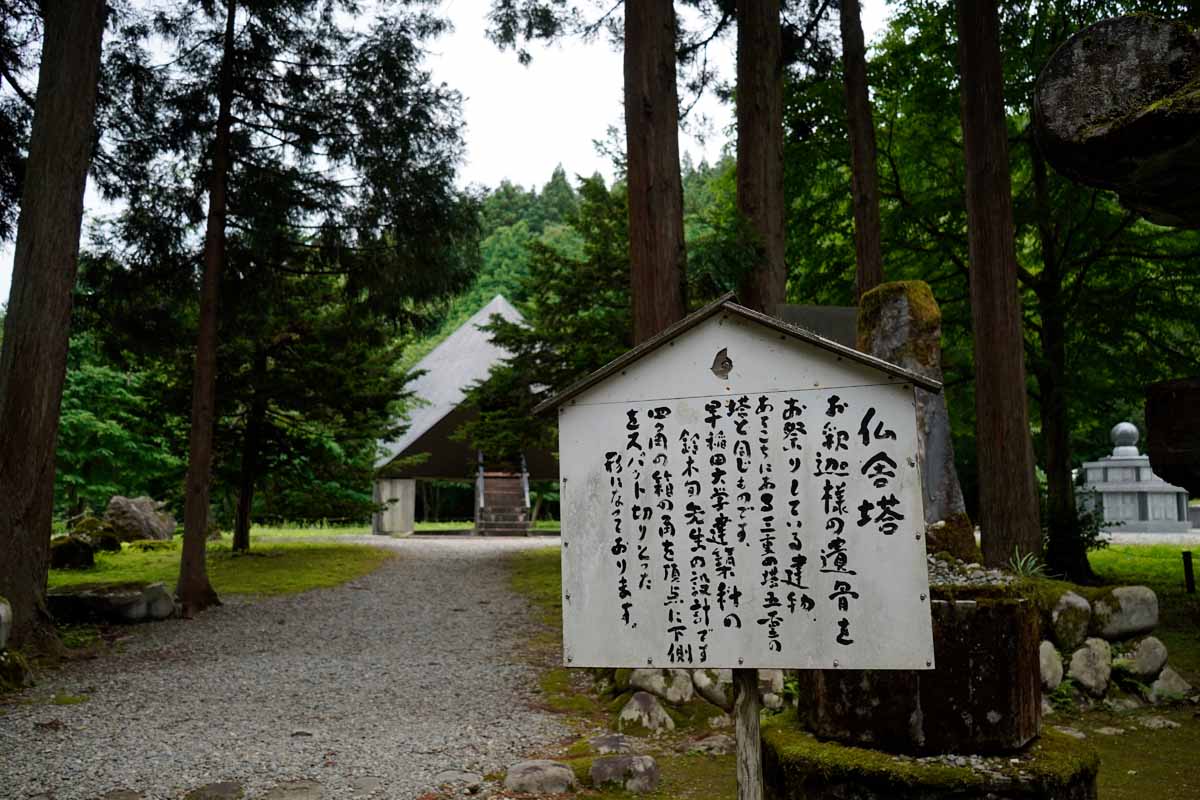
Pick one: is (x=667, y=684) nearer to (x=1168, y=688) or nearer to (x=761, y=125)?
(x=1168, y=688)

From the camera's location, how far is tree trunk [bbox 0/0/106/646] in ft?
25.5

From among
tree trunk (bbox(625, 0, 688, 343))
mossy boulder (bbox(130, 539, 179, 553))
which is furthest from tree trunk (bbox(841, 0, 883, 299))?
mossy boulder (bbox(130, 539, 179, 553))

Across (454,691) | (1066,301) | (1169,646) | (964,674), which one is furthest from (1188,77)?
(1066,301)

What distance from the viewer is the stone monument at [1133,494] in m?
22.0

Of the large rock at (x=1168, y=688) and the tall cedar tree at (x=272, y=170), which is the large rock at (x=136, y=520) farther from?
the large rock at (x=1168, y=688)

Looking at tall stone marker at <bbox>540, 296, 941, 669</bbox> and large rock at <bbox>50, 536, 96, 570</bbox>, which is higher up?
tall stone marker at <bbox>540, 296, 941, 669</bbox>

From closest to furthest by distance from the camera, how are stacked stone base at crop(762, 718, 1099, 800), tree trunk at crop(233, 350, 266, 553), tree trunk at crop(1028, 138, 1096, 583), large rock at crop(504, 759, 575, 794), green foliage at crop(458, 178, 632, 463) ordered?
stacked stone base at crop(762, 718, 1099, 800)
large rock at crop(504, 759, 575, 794)
tree trunk at crop(1028, 138, 1096, 583)
green foliage at crop(458, 178, 632, 463)
tree trunk at crop(233, 350, 266, 553)

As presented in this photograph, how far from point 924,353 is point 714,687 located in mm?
2696

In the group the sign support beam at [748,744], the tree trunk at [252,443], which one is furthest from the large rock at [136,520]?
the sign support beam at [748,744]

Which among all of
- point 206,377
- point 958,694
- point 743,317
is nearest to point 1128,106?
point 743,317

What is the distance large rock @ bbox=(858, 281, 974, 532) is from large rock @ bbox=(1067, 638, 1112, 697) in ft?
3.37

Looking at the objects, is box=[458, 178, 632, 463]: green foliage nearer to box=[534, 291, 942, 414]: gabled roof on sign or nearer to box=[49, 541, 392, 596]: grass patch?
box=[49, 541, 392, 596]: grass patch

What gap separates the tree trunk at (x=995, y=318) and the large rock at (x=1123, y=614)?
1818 mm

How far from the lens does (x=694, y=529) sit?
2.97 m
